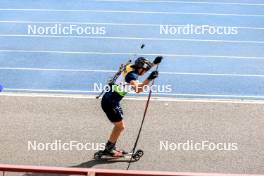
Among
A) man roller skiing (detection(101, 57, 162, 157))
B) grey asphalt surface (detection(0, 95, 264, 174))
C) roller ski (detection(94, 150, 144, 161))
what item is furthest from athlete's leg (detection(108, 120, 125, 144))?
grey asphalt surface (detection(0, 95, 264, 174))

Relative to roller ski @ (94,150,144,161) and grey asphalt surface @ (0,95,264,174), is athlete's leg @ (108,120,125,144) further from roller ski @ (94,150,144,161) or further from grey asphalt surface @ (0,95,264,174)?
grey asphalt surface @ (0,95,264,174)

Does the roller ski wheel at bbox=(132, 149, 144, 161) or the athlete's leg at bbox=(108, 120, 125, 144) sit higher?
the athlete's leg at bbox=(108, 120, 125, 144)

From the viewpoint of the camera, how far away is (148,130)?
388 inches

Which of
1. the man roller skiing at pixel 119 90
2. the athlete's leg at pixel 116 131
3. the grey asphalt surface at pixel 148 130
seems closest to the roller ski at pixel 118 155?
the man roller skiing at pixel 119 90

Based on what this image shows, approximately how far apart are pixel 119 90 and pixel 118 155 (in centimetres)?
123

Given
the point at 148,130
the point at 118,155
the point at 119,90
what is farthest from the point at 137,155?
the point at 119,90

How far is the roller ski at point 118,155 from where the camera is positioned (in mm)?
8805

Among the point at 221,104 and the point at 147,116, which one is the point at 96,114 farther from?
the point at 221,104

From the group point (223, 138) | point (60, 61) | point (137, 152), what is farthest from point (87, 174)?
point (60, 61)

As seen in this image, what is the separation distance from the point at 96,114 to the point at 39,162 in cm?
212

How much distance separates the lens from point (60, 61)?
44.0 ft

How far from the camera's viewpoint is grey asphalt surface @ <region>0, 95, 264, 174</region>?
8.76m

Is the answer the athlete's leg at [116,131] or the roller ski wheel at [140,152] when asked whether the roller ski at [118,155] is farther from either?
the athlete's leg at [116,131]

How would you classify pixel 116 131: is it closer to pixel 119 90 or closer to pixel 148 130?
pixel 119 90
